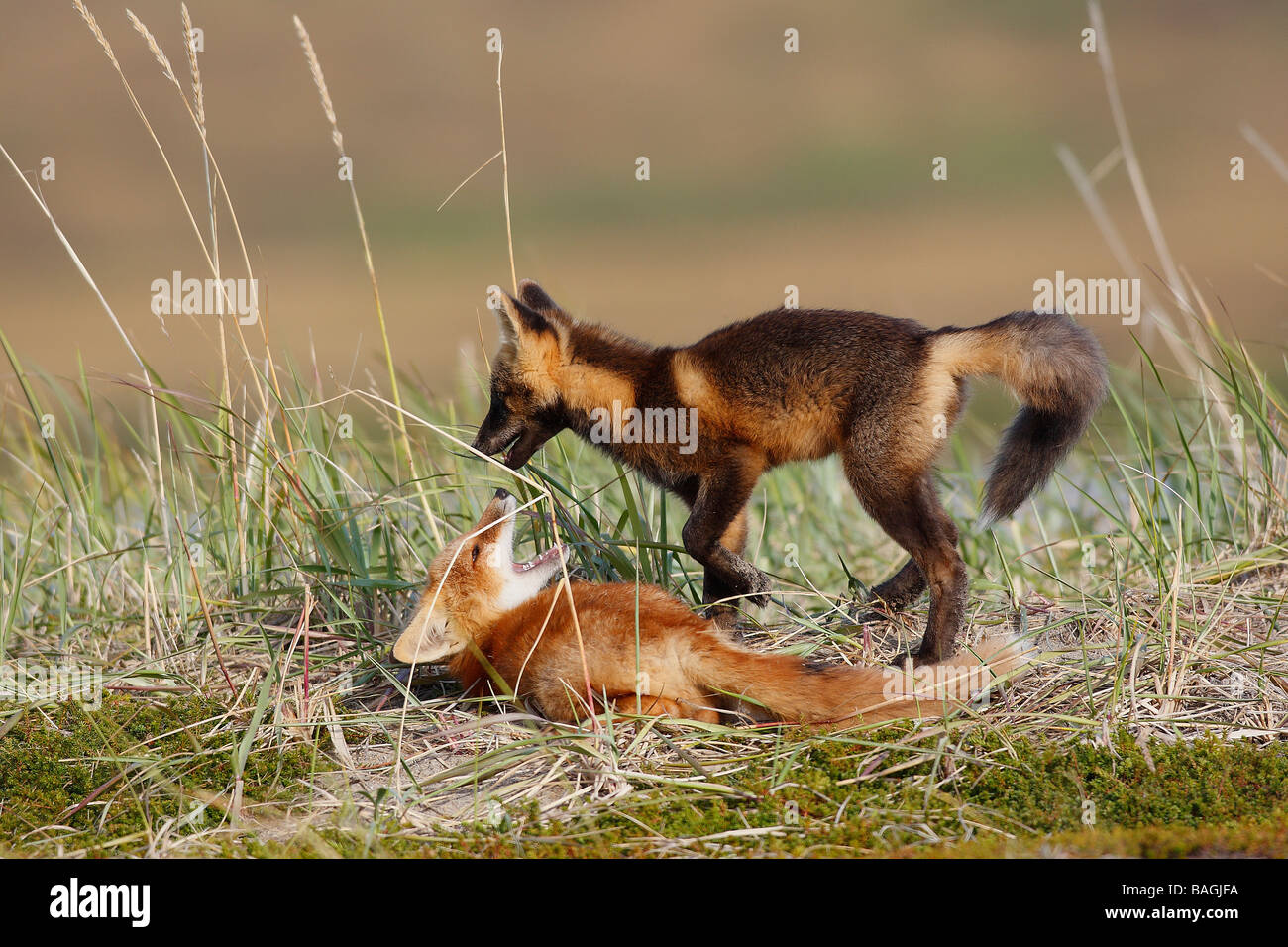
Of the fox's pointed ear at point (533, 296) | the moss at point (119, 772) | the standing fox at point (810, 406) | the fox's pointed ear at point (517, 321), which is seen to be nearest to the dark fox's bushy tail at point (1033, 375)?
the standing fox at point (810, 406)

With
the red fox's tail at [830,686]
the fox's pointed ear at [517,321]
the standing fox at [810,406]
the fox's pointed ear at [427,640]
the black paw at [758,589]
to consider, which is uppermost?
the fox's pointed ear at [517,321]

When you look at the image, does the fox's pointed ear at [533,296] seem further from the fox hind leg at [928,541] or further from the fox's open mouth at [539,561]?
the fox hind leg at [928,541]

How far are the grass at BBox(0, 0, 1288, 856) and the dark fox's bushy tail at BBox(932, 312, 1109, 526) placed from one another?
1.56 ft

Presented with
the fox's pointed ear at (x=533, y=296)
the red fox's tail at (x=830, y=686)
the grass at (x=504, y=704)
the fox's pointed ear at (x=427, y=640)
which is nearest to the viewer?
the grass at (x=504, y=704)

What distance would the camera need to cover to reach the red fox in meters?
3.71

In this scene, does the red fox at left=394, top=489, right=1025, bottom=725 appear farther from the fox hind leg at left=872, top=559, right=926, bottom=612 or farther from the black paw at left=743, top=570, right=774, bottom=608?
the fox hind leg at left=872, top=559, right=926, bottom=612

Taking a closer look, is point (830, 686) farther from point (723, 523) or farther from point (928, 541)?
point (723, 523)

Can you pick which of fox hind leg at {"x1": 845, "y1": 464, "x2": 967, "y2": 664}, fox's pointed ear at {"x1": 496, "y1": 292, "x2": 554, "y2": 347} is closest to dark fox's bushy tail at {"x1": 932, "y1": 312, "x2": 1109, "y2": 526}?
fox hind leg at {"x1": 845, "y1": 464, "x2": 967, "y2": 664}

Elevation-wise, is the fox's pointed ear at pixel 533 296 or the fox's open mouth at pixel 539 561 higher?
the fox's pointed ear at pixel 533 296

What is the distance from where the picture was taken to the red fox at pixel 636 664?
3.71m

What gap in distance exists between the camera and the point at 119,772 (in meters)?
3.69

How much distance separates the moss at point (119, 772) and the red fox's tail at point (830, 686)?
58.8 inches

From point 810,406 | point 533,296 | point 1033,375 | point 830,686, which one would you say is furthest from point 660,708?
point 533,296
